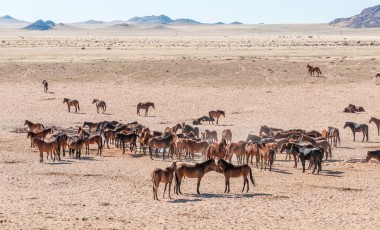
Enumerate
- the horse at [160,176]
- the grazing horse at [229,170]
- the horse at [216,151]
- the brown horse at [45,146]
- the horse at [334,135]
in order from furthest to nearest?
1. the horse at [334,135]
2. the brown horse at [45,146]
3. the horse at [216,151]
4. the grazing horse at [229,170]
5. the horse at [160,176]

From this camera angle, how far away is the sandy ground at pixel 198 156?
53.6ft

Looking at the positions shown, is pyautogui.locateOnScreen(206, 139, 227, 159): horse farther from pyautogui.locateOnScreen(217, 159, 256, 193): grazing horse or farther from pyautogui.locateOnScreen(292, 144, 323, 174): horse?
pyautogui.locateOnScreen(217, 159, 256, 193): grazing horse

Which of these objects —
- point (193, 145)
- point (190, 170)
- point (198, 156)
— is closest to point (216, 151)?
point (193, 145)

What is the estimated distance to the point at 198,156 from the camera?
25469mm

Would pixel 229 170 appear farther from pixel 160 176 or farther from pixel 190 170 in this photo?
pixel 160 176

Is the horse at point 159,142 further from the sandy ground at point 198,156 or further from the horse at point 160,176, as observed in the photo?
the horse at point 160,176

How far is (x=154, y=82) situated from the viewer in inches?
1975

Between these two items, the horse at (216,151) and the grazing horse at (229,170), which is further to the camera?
the horse at (216,151)

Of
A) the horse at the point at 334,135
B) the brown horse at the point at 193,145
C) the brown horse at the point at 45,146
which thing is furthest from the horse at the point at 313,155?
the brown horse at the point at 45,146

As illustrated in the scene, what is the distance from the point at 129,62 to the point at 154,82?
37.0 feet

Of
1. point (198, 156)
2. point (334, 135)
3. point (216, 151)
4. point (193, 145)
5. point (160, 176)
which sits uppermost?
point (334, 135)

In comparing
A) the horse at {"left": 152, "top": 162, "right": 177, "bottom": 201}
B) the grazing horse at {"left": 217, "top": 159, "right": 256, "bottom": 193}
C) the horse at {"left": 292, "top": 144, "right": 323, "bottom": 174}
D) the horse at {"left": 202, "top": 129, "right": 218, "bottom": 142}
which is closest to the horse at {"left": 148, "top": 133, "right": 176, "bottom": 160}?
the horse at {"left": 202, "top": 129, "right": 218, "bottom": 142}

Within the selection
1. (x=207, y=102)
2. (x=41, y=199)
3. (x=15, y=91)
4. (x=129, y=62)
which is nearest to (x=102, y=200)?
(x=41, y=199)

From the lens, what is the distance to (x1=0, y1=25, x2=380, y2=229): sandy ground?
16.3 meters
